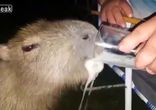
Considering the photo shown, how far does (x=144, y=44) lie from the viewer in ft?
2.79

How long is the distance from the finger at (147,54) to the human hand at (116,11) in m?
0.48

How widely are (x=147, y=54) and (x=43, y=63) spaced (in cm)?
57

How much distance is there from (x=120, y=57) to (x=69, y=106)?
5.03ft

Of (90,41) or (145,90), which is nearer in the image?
(90,41)

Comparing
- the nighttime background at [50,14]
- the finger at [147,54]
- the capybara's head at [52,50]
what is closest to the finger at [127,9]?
the capybara's head at [52,50]

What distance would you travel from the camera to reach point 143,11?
1361 millimetres

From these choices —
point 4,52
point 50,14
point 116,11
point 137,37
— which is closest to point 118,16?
point 116,11

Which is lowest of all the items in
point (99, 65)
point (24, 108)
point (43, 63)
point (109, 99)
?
point (109, 99)

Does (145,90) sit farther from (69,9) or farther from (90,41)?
(69,9)

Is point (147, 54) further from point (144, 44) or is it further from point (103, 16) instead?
point (103, 16)

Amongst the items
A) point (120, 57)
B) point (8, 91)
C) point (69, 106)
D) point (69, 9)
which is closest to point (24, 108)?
point (8, 91)

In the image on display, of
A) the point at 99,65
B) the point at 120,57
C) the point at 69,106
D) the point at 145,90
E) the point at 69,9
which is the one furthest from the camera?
the point at 69,9

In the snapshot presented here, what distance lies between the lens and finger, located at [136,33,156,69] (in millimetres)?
825

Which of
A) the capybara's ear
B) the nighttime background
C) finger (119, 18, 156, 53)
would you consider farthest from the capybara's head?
the nighttime background
